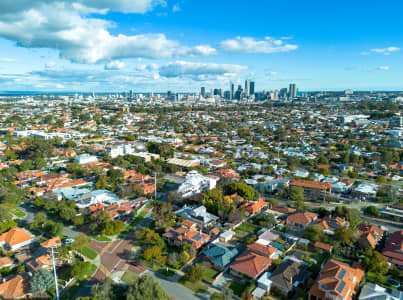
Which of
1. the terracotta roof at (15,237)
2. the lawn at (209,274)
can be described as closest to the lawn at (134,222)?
the terracotta roof at (15,237)

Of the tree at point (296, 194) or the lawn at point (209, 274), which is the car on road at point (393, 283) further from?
the tree at point (296, 194)

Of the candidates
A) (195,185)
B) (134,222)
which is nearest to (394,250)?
(195,185)

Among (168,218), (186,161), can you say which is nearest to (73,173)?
(186,161)

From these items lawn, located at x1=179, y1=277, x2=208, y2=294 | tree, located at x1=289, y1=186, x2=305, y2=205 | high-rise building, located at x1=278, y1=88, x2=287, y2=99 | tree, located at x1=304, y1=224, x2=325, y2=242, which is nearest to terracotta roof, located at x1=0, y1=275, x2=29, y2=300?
lawn, located at x1=179, y1=277, x2=208, y2=294

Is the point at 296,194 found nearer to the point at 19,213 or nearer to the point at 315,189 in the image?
the point at 315,189

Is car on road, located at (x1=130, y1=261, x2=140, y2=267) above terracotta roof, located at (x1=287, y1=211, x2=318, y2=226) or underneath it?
underneath

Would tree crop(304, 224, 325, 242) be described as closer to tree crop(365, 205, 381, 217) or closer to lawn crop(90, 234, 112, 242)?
tree crop(365, 205, 381, 217)

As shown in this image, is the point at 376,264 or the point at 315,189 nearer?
the point at 376,264
